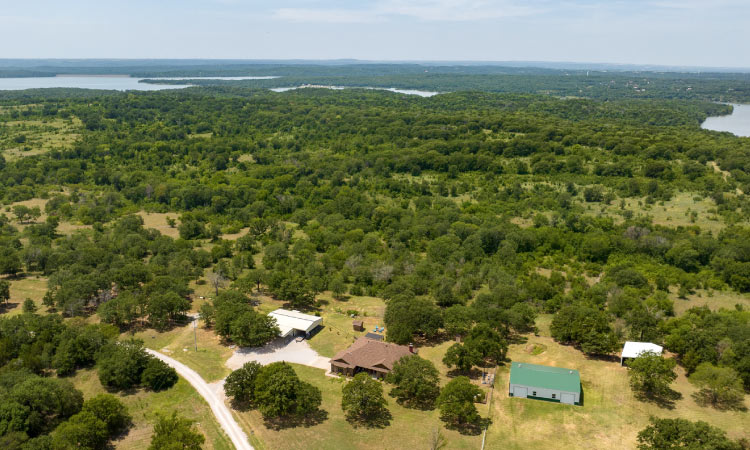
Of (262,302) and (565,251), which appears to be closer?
(262,302)

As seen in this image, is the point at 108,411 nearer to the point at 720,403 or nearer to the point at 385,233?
the point at 720,403

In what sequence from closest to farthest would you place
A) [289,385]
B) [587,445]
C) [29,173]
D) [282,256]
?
[587,445], [289,385], [282,256], [29,173]

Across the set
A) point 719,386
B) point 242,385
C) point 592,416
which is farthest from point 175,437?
point 719,386

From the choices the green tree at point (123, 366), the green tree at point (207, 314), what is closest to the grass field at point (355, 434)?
the green tree at point (123, 366)

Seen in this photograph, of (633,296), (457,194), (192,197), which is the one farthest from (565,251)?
(192,197)

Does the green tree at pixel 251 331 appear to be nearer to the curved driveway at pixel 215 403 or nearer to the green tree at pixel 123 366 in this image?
the curved driveway at pixel 215 403

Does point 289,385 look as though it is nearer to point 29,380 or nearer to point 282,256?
point 29,380

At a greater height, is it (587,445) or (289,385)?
(289,385)
